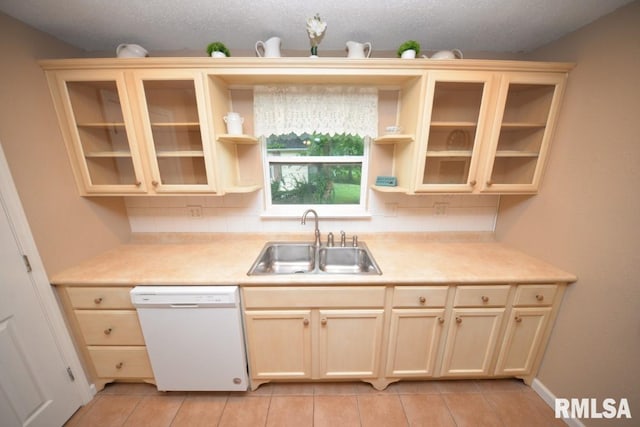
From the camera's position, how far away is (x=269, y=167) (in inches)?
68.9

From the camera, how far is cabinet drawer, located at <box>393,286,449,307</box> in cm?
126

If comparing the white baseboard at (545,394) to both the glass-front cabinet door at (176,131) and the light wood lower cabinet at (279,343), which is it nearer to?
the light wood lower cabinet at (279,343)

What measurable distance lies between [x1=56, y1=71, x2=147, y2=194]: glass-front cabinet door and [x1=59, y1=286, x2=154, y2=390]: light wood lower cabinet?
0.67m

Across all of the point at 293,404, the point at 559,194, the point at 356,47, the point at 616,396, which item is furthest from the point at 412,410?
the point at 356,47

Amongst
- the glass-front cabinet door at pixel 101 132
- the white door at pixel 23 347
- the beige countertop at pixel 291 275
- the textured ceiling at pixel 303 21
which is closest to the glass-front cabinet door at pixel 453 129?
the textured ceiling at pixel 303 21

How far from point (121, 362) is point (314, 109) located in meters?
2.19

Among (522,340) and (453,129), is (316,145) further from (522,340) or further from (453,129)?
(522,340)

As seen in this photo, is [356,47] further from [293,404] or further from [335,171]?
[293,404]

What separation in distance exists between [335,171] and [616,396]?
2048 mm

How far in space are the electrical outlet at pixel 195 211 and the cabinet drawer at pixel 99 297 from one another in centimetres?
70

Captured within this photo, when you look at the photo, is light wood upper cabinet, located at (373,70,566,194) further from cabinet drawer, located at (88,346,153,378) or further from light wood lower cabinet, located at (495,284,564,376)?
A: cabinet drawer, located at (88,346,153,378)

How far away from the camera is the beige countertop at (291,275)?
1.24 m

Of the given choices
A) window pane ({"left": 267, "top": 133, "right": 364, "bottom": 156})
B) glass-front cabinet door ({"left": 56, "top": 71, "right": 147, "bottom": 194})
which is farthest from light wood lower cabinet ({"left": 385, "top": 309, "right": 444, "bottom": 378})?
glass-front cabinet door ({"left": 56, "top": 71, "right": 147, "bottom": 194})

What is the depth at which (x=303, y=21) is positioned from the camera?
→ 1.22 metres
